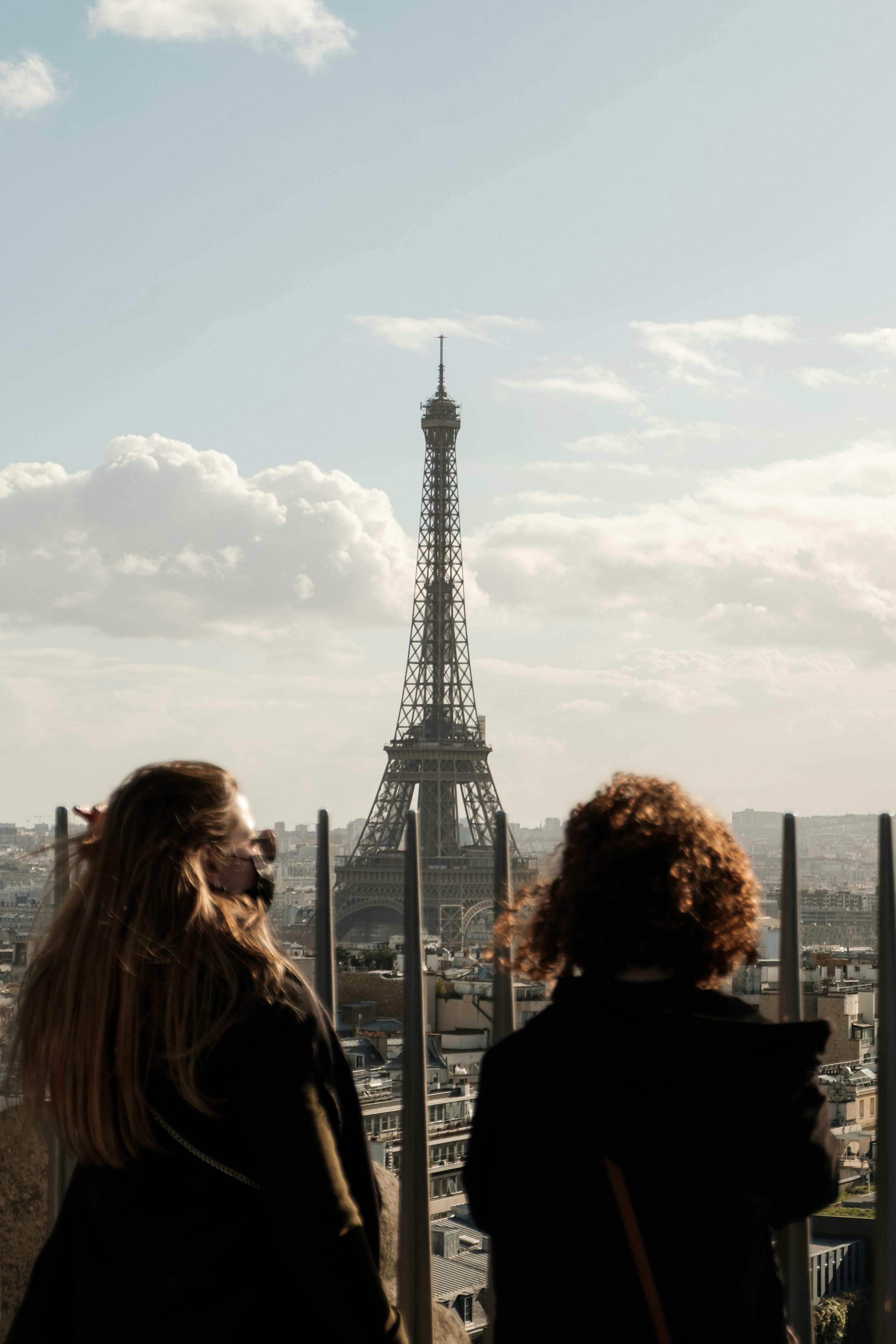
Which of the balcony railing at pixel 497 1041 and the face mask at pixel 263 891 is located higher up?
the face mask at pixel 263 891

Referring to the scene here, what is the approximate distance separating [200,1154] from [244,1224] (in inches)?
5.7

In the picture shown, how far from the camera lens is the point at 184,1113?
2344 millimetres

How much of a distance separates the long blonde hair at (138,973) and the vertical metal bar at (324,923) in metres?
1.00

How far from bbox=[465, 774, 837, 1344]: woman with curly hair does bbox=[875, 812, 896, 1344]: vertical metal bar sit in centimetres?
85

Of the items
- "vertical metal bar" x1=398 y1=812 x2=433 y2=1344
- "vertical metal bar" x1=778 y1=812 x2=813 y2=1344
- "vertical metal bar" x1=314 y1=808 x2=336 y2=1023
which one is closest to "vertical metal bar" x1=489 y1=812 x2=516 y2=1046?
"vertical metal bar" x1=398 y1=812 x2=433 y2=1344

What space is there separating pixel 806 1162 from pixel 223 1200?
39.7 inches

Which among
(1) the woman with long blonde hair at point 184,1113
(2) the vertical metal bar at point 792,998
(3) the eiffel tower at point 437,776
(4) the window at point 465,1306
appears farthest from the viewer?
(3) the eiffel tower at point 437,776

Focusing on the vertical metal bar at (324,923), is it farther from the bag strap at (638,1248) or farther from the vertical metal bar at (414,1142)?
the bag strap at (638,1248)

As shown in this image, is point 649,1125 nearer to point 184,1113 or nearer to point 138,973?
point 184,1113

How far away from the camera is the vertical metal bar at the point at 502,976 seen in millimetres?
3271

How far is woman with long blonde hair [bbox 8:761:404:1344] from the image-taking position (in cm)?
228

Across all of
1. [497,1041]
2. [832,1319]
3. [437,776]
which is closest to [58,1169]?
[497,1041]

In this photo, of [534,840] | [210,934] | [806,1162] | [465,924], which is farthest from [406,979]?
[465,924]

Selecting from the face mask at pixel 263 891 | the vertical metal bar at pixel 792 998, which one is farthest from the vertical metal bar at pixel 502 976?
the face mask at pixel 263 891
